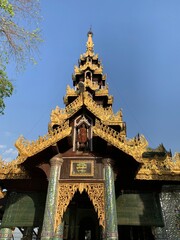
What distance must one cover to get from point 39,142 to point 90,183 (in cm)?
305

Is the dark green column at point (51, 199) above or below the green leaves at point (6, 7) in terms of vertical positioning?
below

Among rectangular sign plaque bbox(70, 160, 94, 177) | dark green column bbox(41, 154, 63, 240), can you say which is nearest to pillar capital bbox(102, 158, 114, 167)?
rectangular sign plaque bbox(70, 160, 94, 177)

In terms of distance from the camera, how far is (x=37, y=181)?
1105 centimetres

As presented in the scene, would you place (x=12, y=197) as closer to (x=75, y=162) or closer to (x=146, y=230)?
(x=75, y=162)

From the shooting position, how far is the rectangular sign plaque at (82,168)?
376 inches

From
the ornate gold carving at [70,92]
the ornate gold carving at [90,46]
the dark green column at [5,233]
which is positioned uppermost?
the ornate gold carving at [90,46]

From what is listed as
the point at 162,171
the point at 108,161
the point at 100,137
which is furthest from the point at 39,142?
the point at 162,171

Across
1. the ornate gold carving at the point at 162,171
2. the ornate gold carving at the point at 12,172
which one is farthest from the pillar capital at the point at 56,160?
the ornate gold carving at the point at 162,171

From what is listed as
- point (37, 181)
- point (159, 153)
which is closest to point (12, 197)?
point (37, 181)

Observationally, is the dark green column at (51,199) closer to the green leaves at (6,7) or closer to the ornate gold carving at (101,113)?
the ornate gold carving at (101,113)

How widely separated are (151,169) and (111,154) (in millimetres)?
2487

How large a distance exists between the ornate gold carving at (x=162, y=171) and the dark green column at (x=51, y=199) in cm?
402

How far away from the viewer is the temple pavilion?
29.8 feet

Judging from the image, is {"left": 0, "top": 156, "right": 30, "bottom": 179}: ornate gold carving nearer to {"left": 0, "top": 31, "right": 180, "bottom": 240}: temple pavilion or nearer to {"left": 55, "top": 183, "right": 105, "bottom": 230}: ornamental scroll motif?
{"left": 0, "top": 31, "right": 180, "bottom": 240}: temple pavilion
